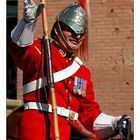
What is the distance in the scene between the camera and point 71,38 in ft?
14.2

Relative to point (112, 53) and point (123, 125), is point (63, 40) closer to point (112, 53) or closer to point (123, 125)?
point (123, 125)

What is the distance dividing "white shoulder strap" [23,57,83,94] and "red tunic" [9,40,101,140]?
0.02m

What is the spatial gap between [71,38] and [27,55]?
352 mm

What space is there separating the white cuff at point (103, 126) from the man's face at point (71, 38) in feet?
1.78

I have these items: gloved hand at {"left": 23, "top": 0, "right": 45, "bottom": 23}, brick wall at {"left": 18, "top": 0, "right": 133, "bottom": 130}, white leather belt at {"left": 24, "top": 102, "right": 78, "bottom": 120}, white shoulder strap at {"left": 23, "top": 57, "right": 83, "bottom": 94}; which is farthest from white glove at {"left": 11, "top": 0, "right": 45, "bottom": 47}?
brick wall at {"left": 18, "top": 0, "right": 133, "bottom": 130}

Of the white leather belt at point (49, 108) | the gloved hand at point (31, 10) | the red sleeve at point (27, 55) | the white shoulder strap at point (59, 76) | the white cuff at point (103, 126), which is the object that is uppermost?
the gloved hand at point (31, 10)

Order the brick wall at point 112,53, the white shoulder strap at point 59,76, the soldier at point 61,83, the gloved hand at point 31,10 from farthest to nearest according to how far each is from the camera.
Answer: the brick wall at point 112,53 < the white shoulder strap at point 59,76 < the soldier at point 61,83 < the gloved hand at point 31,10

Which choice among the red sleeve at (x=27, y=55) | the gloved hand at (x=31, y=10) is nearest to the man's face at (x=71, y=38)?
the red sleeve at (x=27, y=55)

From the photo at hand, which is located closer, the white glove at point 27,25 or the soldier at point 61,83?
the white glove at point 27,25

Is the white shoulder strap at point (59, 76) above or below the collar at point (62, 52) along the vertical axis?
below

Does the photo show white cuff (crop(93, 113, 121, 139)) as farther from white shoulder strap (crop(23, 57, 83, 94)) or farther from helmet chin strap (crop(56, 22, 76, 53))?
helmet chin strap (crop(56, 22, 76, 53))

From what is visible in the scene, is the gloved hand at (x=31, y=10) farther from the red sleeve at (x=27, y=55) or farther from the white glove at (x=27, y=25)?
the red sleeve at (x=27, y=55)

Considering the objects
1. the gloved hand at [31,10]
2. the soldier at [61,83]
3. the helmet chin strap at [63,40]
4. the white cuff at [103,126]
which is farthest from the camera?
the white cuff at [103,126]

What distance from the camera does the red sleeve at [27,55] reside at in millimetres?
4145
